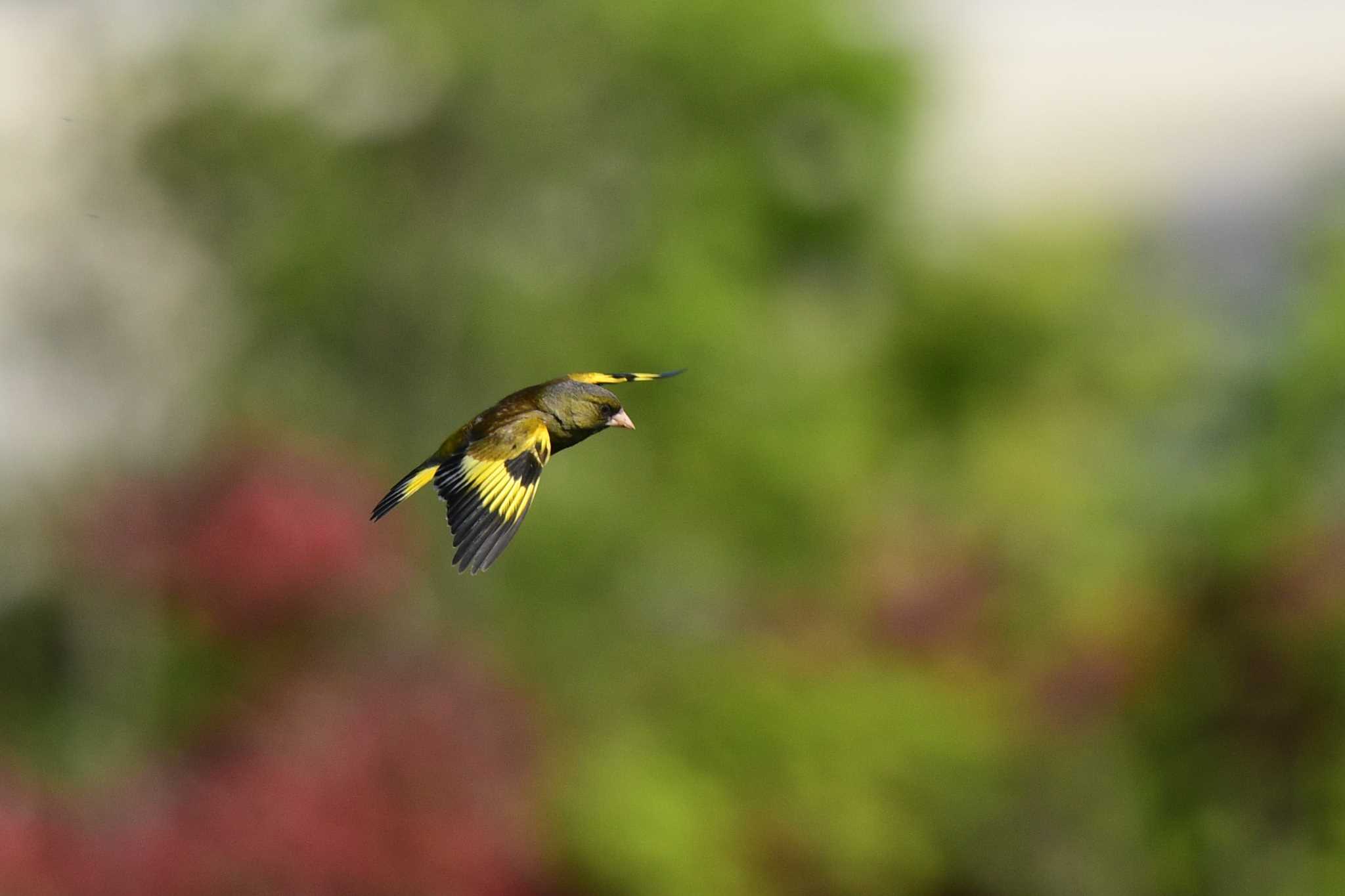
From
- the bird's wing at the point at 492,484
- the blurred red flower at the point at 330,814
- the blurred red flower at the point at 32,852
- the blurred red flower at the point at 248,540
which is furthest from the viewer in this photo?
the blurred red flower at the point at 248,540

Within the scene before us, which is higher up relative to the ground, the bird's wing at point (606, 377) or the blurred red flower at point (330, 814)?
the blurred red flower at point (330, 814)

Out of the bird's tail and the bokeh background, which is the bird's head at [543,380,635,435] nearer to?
the bird's tail

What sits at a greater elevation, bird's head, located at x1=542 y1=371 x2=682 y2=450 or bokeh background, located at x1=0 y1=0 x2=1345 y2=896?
bokeh background, located at x1=0 y1=0 x2=1345 y2=896

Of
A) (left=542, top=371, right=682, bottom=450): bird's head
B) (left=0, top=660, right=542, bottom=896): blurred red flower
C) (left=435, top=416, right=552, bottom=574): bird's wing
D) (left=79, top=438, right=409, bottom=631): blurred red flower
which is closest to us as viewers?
(left=435, top=416, right=552, bottom=574): bird's wing

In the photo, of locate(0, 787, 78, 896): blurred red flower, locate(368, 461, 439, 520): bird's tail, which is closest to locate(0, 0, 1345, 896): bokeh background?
locate(0, 787, 78, 896): blurred red flower

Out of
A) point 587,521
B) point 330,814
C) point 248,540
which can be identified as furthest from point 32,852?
point 587,521

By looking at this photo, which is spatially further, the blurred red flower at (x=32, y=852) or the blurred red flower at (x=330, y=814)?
the blurred red flower at (x=330, y=814)

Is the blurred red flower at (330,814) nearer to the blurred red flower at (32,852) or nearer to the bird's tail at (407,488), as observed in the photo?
the blurred red flower at (32,852)

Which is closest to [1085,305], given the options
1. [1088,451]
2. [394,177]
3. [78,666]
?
[1088,451]

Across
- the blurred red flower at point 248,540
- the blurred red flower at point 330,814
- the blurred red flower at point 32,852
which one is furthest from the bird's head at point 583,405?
the blurred red flower at point 248,540
